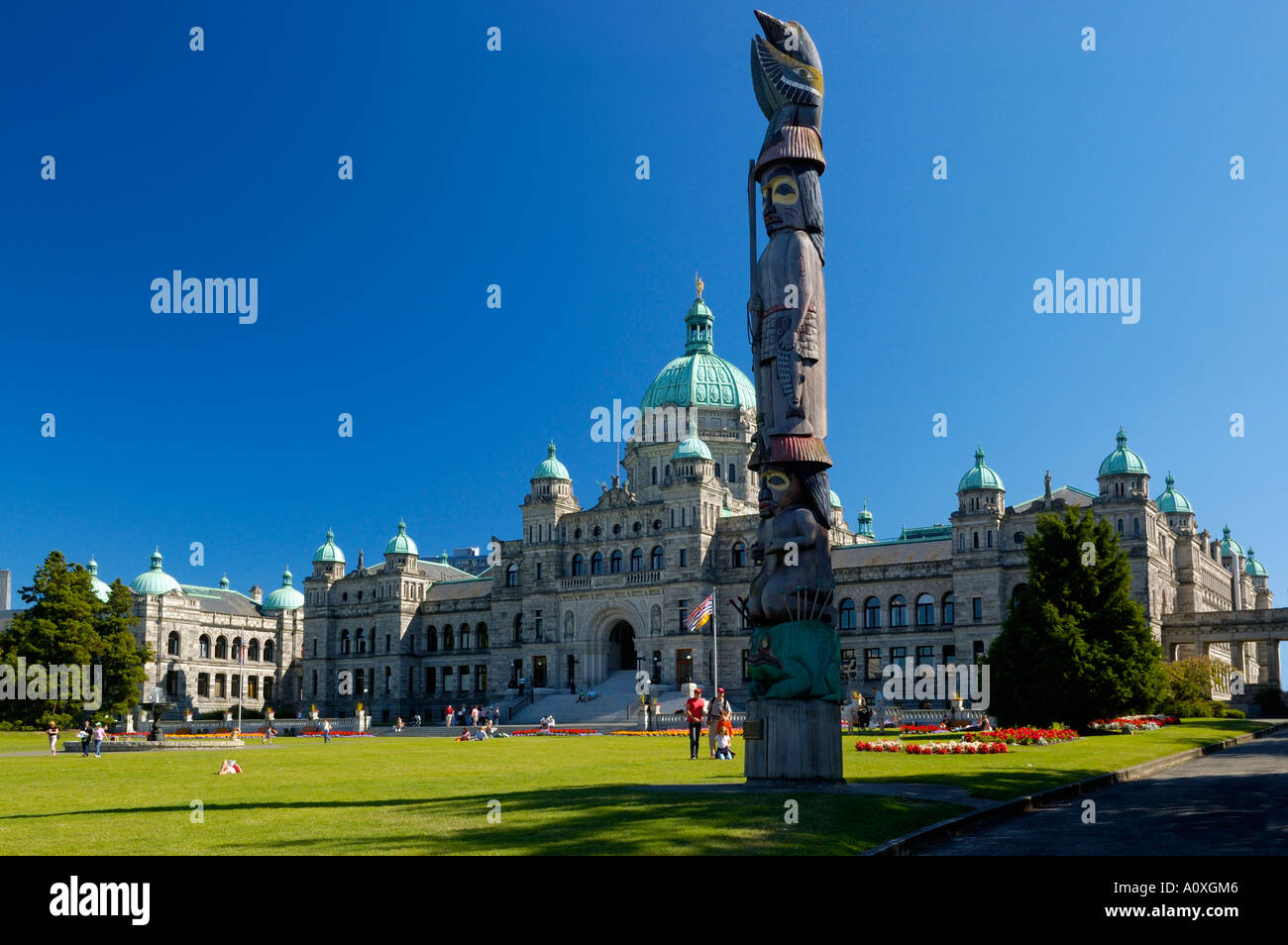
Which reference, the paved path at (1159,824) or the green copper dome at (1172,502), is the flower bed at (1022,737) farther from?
the green copper dome at (1172,502)

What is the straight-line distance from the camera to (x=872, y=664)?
296 ft

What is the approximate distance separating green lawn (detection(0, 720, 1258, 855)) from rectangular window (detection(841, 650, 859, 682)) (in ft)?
174

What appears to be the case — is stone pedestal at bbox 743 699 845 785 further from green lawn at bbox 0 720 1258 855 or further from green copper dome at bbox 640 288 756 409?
green copper dome at bbox 640 288 756 409

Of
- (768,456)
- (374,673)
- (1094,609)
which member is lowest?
(374,673)

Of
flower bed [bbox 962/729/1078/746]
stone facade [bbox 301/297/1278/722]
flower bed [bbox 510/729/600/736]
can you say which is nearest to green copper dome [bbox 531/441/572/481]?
stone facade [bbox 301/297/1278/722]

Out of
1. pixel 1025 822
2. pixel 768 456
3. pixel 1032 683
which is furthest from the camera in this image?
pixel 1032 683

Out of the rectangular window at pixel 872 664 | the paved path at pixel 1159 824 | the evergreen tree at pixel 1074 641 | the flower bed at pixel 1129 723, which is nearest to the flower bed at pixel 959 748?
the paved path at pixel 1159 824

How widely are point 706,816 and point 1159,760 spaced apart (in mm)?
19483

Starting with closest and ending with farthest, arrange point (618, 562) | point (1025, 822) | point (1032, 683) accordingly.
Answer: point (1025, 822)
point (1032, 683)
point (618, 562)

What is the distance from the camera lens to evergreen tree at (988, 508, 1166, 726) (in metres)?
46.1

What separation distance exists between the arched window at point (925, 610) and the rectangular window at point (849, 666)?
5768mm
